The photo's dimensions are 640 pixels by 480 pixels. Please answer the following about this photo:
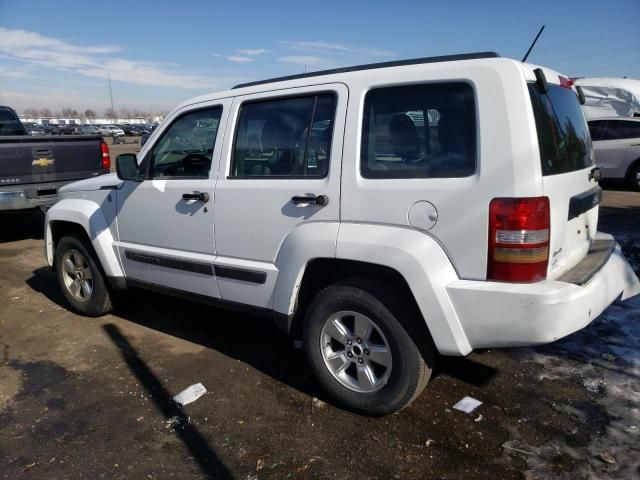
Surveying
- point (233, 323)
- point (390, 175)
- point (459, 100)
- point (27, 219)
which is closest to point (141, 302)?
point (233, 323)

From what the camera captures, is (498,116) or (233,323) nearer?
(498,116)

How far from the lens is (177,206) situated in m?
3.84

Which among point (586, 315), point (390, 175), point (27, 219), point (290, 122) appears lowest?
point (27, 219)

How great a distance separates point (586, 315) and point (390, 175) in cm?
127

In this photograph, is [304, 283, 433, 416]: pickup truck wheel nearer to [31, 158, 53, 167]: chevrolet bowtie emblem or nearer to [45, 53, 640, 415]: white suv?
→ [45, 53, 640, 415]: white suv

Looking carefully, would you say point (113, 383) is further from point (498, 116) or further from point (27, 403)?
point (498, 116)

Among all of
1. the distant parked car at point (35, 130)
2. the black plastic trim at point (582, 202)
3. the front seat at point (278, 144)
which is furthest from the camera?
the distant parked car at point (35, 130)

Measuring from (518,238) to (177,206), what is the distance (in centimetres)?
243

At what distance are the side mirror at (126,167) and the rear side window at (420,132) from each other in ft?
6.63

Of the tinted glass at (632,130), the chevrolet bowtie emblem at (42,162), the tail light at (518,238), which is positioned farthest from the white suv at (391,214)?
the tinted glass at (632,130)

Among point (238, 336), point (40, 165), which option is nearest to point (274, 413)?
point (238, 336)

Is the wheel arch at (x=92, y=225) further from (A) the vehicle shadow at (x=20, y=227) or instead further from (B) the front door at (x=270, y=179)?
(A) the vehicle shadow at (x=20, y=227)

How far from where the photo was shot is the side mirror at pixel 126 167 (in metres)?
4.02

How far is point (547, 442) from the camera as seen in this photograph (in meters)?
2.84
